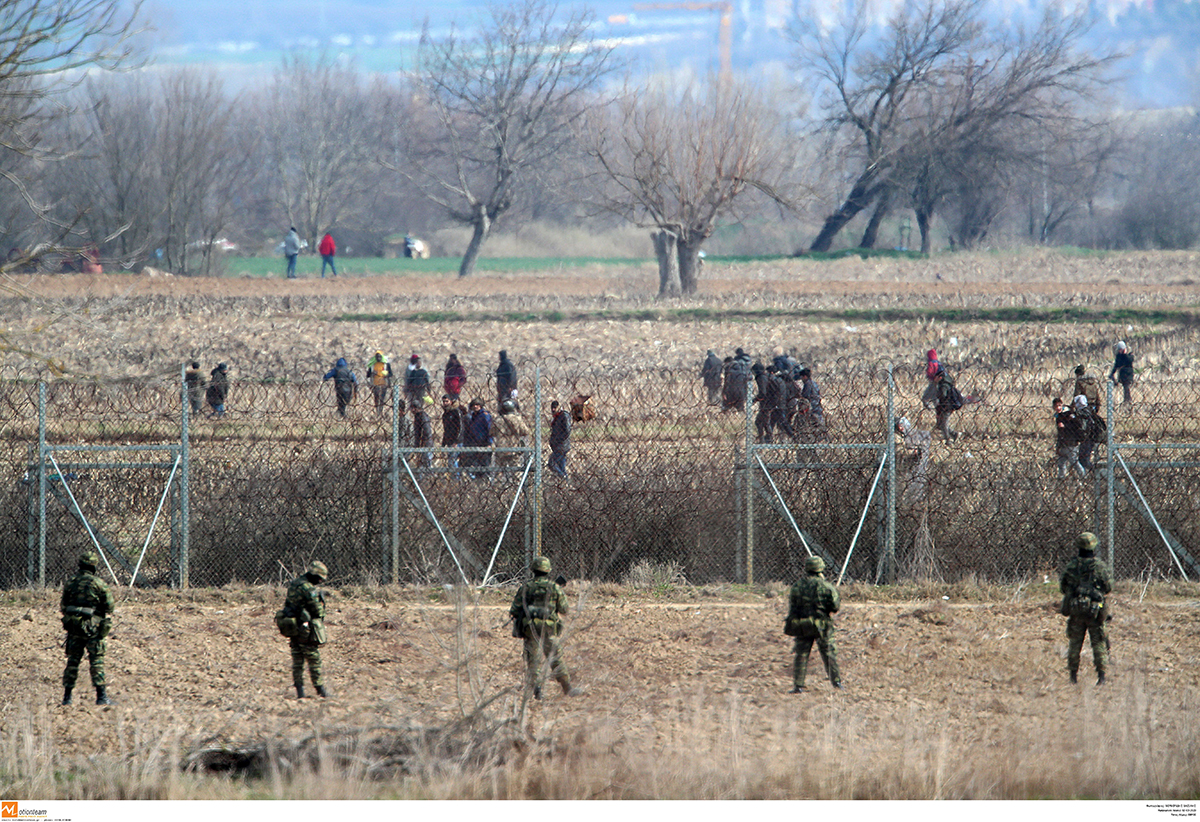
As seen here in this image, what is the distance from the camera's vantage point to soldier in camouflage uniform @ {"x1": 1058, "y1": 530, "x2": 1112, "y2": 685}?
8.03 meters

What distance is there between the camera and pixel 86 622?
7832 mm

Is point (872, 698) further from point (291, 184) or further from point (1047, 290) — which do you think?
point (291, 184)

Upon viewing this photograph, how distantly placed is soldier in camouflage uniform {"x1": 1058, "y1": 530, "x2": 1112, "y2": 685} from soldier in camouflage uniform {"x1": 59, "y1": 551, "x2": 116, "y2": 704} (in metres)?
6.70

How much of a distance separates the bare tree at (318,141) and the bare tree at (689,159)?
2755cm

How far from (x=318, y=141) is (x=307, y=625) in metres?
56.3

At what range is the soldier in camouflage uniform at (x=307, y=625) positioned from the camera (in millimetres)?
7961

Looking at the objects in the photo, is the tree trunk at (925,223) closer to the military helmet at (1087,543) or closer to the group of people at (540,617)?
the military helmet at (1087,543)

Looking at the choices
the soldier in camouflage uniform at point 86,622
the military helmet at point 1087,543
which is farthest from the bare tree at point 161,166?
the military helmet at point 1087,543

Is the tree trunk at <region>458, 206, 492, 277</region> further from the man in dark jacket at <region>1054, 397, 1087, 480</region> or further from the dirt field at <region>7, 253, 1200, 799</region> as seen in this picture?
the dirt field at <region>7, 253, 1200, 799</region>

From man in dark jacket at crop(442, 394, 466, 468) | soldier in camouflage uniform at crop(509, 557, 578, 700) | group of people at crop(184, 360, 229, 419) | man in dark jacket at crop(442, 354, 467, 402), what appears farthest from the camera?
man in dark jacket at crop(442, 354, 467, 402)

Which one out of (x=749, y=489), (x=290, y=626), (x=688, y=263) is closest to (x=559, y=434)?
(x=749, y=489)

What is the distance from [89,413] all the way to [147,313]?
66.4 feet

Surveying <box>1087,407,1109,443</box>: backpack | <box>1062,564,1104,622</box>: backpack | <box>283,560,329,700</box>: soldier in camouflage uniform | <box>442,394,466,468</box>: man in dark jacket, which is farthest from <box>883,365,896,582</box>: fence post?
<box>283,560,329,700</box>: soldier in camouflage uniform

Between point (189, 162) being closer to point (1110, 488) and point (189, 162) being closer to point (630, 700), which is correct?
point (1110, 488)
